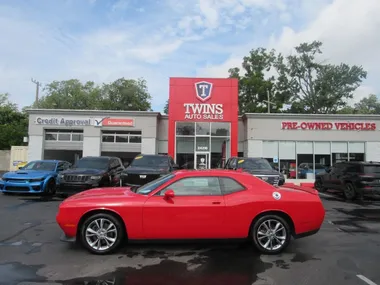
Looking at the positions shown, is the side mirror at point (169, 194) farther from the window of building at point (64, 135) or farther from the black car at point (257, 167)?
the window of building at point (64, 135)

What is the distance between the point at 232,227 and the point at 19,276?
3291 mm

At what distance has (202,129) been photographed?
26.0 meters

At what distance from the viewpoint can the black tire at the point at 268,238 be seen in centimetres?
591

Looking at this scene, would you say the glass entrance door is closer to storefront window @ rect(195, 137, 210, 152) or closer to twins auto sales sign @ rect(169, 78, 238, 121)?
storefront window @ rect(195, 137, 210, 152)

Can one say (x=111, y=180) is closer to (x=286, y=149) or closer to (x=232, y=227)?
(x=232, y=227)

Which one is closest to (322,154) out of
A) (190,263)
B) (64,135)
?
(64,135)

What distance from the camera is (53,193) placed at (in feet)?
47.1

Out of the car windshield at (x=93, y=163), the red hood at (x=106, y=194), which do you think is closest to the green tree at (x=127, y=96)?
the car windshield at (x=93, y=163)

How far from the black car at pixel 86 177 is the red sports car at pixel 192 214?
6566mm

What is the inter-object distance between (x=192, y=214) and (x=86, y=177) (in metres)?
7.72

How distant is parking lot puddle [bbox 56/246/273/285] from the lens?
4582mm

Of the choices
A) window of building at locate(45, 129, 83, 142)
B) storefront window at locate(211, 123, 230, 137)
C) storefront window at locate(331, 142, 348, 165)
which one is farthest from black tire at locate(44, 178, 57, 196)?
storefront window at locate(331, 142, 348, 165)

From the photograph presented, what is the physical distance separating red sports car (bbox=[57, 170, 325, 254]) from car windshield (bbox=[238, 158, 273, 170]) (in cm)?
854

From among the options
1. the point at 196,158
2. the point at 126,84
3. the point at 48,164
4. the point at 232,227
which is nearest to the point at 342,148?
the point at 196,158
